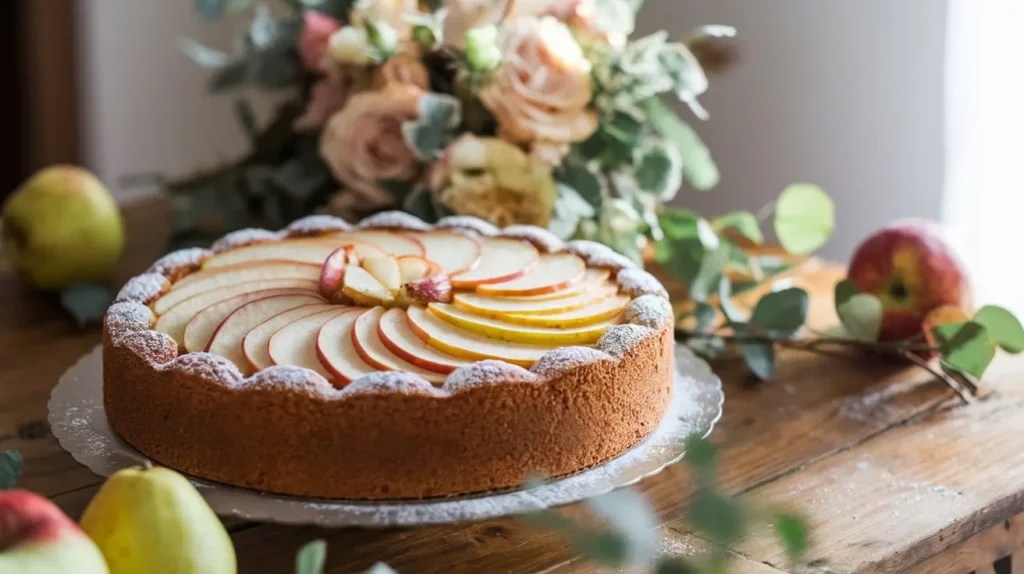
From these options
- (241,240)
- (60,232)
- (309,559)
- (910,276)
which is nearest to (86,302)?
(60,232)

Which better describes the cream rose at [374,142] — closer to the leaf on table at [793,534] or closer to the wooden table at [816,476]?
the wooden table at [816,476]

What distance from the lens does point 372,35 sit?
5.53 feet

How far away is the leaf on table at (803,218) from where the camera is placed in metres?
1.74

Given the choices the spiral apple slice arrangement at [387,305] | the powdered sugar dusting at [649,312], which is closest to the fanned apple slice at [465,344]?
the spiral apple slice arrangement at [387,305]

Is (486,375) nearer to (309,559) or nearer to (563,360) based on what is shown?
(563,360)

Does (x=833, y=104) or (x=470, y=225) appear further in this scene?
(x=833, y=104)

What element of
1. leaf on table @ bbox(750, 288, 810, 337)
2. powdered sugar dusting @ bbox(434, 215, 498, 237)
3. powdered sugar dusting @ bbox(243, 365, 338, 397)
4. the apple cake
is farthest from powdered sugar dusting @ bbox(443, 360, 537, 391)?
leaf on table @ bbox(750, 288, 810, 337)

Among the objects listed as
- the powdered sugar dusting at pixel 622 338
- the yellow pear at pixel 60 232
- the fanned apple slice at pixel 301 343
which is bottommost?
the yellow pear at pixel 60 232

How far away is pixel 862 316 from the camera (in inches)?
61.0

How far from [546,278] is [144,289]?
450 millimetres

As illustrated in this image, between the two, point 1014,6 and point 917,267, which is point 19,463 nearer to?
point 917,267

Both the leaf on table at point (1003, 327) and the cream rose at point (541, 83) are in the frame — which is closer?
the leaf on table at point (1003, 327)

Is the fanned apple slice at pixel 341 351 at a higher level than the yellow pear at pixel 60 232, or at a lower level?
higher

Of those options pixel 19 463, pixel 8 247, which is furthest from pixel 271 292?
pixel 8 247
